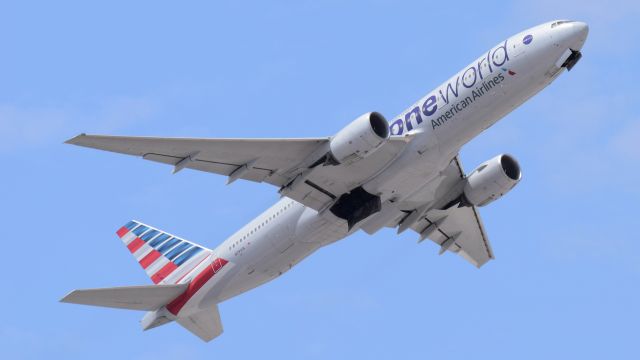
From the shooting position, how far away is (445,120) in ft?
126

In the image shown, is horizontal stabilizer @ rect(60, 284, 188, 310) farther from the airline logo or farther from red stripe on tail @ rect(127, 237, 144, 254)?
the airline logo

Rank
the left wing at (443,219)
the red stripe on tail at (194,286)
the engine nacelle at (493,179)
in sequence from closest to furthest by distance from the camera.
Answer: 1. the left wing at (443,219)
2. the engine nacelle at (493,179)
3. the red stripe on tail at (194,286)

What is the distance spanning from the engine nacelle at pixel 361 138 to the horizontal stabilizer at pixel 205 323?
11.0 metres

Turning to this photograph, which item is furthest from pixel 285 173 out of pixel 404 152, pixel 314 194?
pixel 404 152

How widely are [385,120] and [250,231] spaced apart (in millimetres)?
7947

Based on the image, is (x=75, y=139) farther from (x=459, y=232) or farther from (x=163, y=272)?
(x=459, y=232)

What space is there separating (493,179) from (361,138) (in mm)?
8307

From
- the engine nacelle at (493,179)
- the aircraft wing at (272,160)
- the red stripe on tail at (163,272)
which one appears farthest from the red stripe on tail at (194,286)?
the engine nacelle at (493,179)

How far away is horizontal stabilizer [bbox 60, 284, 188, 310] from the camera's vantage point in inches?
1623

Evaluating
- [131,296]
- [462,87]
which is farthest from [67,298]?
[462,87]

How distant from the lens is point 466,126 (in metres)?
38.4

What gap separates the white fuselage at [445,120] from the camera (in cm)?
3753

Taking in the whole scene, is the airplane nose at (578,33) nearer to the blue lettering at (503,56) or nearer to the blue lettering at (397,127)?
the blue lettering at (503,56)

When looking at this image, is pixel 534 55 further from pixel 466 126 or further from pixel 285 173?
pixel 285 173
